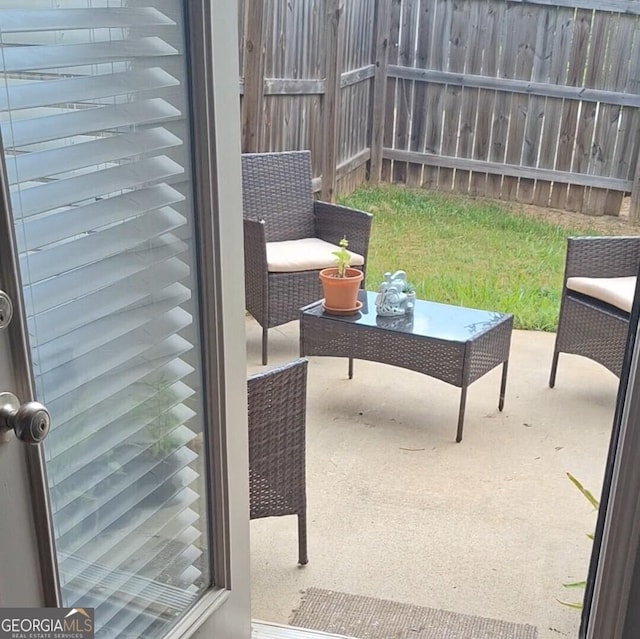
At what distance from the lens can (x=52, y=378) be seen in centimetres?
114

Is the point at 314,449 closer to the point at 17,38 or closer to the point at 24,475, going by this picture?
the point at 24,475

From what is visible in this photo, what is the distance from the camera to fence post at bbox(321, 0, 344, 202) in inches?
185

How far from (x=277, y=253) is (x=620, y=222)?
302 centimetres

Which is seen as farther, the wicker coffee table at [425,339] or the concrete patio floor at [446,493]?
the wicker coffee table at [425,339]

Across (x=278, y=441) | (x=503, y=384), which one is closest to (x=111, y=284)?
(x=278, y=441)

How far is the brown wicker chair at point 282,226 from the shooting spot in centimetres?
343

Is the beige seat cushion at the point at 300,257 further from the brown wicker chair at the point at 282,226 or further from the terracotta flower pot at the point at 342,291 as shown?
the terracotta flower pot at the point at 342,291

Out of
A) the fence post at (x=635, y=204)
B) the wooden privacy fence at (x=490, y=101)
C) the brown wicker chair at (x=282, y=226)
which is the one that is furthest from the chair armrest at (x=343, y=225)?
the fence post at (x=635, y=204)

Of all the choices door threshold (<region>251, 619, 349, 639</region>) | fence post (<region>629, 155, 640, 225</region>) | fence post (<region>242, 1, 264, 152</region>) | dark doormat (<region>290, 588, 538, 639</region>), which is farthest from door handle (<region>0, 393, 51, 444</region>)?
fence post (<region>629, 155, 640, 225</region>)

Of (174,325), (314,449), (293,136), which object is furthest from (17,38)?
(293,136)

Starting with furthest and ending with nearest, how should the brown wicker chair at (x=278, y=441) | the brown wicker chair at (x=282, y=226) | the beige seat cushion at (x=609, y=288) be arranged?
the brown wicker chair at (x=282, y=226), the beige seat cushion at (x=609, y=288), the brown wicker chair at (x=278, y=441)

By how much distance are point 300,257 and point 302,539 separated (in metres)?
1.58

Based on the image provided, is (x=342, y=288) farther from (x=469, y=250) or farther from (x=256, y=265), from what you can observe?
(x=469, y=250)

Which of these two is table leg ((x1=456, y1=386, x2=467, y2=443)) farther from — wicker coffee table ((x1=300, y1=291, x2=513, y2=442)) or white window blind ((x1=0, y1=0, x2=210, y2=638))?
white window blind ((x1=0, y1=0, x2=210, y2=638))
